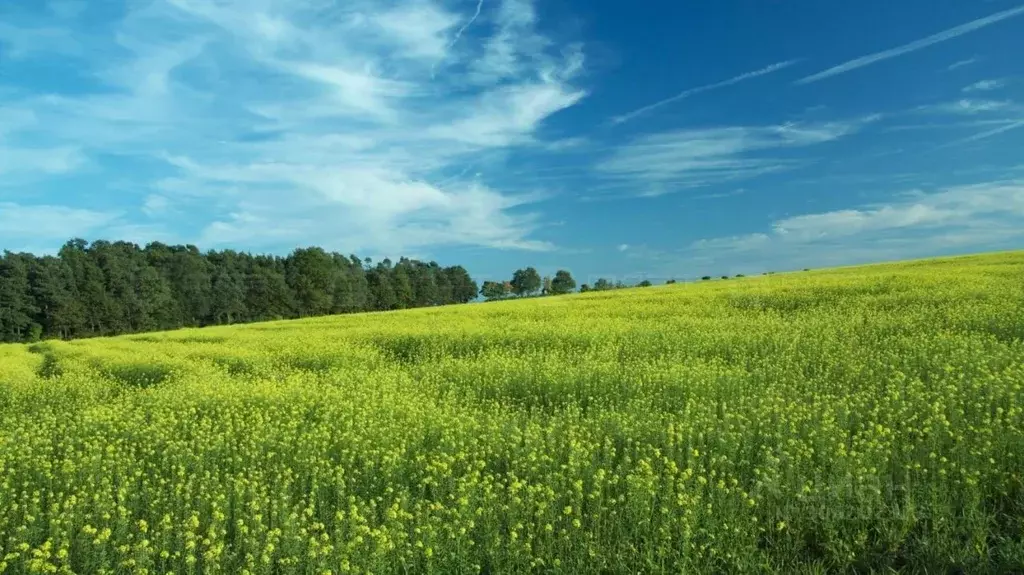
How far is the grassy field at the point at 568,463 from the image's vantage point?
5.75 meters

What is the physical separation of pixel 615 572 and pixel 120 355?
21.3m

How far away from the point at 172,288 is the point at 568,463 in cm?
8501

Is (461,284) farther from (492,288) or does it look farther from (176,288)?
(176,288)

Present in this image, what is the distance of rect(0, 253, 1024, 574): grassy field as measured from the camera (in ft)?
18.9

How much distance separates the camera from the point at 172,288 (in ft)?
265

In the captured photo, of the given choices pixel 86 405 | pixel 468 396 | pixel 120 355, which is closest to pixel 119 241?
pixel 120 355

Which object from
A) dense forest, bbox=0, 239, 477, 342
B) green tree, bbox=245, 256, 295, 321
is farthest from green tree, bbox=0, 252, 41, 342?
green tree, bbox=245, 256, 295, 321

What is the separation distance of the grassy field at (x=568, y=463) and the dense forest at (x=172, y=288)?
63072mm

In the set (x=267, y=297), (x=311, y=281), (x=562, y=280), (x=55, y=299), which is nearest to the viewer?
(x=55, y=299)

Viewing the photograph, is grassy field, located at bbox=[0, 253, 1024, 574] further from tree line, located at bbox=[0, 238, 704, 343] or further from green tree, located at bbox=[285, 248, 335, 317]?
green tree, located at bbox=[285, 248, 335, 317]

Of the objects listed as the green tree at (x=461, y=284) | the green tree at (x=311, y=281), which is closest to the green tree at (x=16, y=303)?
the green tree at (x=311, y=281)

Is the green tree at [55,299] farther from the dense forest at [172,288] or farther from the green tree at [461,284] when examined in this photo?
the green tree at [461,284]

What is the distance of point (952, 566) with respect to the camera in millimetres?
5367

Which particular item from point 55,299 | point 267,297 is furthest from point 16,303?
point 267,297
